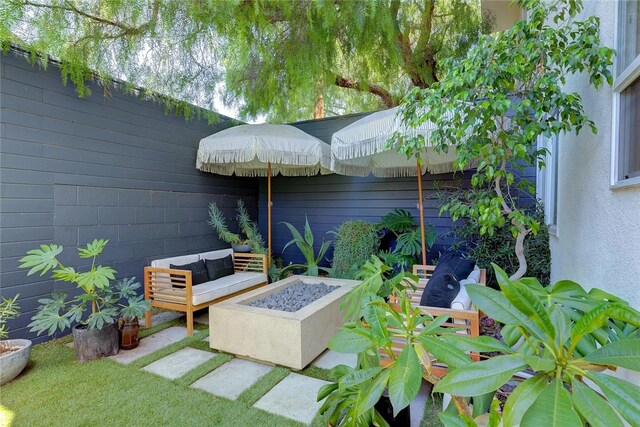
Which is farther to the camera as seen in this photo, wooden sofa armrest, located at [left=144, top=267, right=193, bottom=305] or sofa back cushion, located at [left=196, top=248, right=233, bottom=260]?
sofa back cushion, located at [left=196, top=248, right=233, bottom=260]

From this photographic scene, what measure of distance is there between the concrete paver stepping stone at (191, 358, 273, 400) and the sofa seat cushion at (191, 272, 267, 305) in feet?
3.30

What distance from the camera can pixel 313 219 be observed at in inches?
246

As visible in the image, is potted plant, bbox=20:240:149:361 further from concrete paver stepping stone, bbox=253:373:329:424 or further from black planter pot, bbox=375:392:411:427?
black planter pot, bbox=375:392:411:427

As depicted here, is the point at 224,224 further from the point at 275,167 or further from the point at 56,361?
the point at 56,361

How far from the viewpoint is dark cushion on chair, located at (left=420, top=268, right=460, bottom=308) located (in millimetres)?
2336

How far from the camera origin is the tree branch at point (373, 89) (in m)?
5.44

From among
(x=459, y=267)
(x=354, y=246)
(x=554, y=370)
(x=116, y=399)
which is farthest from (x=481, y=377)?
(x=354, y=246)

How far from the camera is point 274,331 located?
9.04 feet

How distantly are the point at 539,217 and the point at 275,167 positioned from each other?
418 cm

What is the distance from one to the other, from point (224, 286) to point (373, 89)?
489cm

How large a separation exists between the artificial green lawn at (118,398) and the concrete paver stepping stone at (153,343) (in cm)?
12

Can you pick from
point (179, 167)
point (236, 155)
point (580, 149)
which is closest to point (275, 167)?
point (236, 155)

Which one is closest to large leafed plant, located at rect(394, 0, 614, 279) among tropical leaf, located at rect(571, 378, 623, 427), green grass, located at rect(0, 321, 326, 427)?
tropical leaf, located at rect(571, 378, 623, 427)

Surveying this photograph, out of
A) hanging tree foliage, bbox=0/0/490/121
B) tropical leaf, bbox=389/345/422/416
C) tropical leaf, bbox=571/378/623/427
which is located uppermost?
hanging tree foliage, bbox=0/0/490/121
